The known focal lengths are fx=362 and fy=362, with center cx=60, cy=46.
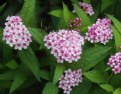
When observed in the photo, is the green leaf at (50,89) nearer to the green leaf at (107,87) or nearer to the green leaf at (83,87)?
the green leaf at (83,87)

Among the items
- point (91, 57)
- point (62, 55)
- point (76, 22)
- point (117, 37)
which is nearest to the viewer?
point (62, 55)

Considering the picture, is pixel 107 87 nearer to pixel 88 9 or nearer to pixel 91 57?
pixel 91 57

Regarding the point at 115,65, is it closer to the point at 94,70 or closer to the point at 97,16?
the point at 94,70

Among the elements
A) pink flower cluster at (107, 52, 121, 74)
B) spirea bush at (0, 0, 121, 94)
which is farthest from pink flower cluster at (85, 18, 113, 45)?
pink flower cluster at (107, 52, 121, 74)

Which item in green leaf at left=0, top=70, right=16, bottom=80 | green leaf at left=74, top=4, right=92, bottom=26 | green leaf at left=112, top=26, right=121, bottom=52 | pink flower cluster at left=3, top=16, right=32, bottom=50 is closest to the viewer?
pink flower cluster at left=3, top=16, right=32, bottom=50

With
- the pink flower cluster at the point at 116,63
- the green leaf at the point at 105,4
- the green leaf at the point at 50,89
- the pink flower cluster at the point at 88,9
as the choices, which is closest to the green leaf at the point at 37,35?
the green leaf at the point at 50,89

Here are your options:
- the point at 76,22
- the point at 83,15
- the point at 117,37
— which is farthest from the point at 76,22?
the point at 117,37

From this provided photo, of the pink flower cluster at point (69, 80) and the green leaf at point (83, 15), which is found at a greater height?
the green leaf at point (83, 15)

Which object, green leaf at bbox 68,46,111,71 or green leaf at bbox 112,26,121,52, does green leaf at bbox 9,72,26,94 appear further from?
green leaf at bbox 112,26,121,52

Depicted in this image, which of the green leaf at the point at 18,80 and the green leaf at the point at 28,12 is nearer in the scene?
the green leaf at the point at 18,80
